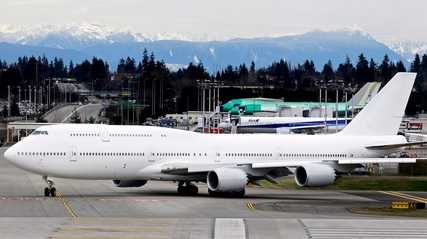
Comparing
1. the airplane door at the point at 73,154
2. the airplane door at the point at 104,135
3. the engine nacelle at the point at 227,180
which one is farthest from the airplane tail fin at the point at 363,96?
the airplane door at the point at 73,154

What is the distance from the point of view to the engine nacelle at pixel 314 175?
4562 centimetres

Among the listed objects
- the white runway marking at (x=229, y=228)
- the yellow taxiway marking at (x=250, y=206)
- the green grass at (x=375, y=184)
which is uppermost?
the white runway marking at (x=229, y=228)

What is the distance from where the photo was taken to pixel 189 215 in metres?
34.7

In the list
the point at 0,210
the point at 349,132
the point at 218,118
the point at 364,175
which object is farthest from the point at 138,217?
the point at 218,118

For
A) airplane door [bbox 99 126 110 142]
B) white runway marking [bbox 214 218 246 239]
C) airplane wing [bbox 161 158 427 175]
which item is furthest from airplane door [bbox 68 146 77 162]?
white runway marking [bbox 214 218 246 239]

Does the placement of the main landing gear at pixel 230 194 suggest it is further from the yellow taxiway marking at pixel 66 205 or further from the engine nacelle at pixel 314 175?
the yellow taxiway marking at pixel 66 205

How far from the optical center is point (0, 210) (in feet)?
116

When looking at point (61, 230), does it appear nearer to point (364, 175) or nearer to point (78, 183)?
point (78, 183)

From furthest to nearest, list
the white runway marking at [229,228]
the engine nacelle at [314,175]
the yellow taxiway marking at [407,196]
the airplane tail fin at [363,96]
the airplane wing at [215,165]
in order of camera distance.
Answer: the airplane tail fin at [363,96] → the yellow taxiway marking at [407,196] → the airplane wing at [215,165] → the engine nacelle at [314,175] → the white runway marking at [229,228]

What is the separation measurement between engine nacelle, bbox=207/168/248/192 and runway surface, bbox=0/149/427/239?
27.8 inches

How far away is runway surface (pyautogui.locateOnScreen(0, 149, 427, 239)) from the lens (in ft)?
92.5

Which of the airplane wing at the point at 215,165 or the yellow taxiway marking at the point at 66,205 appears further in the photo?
the airplane wing at the point at 215,165

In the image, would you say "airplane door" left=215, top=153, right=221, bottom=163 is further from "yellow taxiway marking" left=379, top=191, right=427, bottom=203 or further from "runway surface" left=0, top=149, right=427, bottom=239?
"yellow taxiway marking" left=379, top=191, right=427, bottom=203

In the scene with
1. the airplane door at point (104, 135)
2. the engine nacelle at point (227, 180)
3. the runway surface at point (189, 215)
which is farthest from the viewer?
the airplane door at point (104, 135)
